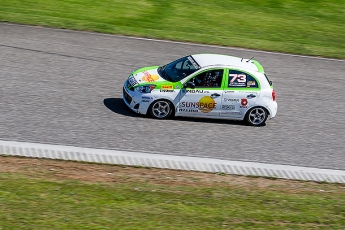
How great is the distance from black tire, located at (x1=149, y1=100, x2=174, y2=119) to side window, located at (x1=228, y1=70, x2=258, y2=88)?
5.44 feet

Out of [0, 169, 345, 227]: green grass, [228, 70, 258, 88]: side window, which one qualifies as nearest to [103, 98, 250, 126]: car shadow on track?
[228, 70, 258, 88]: side window

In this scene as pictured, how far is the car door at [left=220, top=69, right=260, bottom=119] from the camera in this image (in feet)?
49.8

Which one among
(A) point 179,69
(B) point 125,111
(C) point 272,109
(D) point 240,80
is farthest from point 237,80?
(B) point 125,111

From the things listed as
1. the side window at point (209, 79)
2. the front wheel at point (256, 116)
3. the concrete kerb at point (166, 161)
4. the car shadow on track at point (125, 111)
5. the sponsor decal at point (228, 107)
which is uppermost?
the side window at point (209, 79)

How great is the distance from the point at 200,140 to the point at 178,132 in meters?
0.63

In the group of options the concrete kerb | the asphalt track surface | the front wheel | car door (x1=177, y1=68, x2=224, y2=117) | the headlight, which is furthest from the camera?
the front wheel

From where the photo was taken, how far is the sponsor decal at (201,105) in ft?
49.3

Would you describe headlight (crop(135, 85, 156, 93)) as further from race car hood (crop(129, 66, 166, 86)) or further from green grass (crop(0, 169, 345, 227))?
green grass (crop(0, 169, 345, 227))

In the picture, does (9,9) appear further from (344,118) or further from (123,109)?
(344,118)

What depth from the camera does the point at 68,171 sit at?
11367mm

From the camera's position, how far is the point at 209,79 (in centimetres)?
1510

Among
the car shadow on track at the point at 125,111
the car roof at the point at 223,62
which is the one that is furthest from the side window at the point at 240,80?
the car shadow on track at the point at 125,111

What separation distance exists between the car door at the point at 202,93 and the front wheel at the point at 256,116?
873 mm

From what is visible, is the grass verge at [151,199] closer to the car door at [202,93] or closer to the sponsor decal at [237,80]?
the car door at [202,93]
